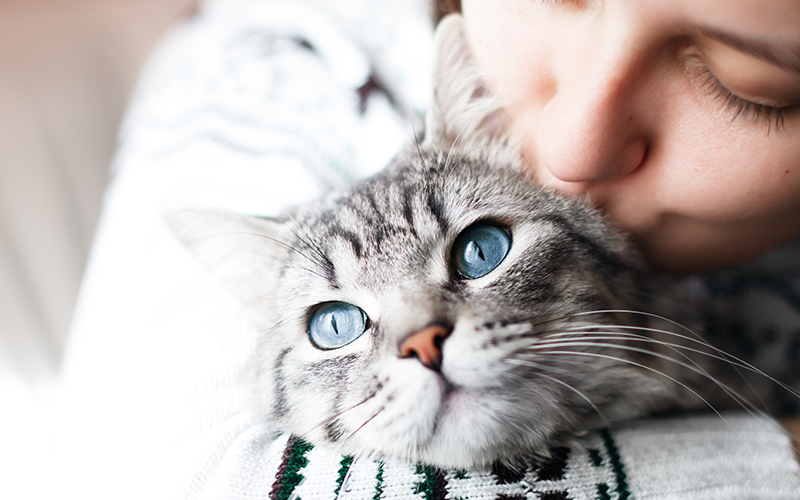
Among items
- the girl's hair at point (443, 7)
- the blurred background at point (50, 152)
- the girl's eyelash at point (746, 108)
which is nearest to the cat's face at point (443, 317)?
the girl's eyelash at point (746, 108)

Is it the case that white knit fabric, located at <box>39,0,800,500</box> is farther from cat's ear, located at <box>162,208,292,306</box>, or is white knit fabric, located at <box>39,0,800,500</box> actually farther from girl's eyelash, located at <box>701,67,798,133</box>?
girl's eyelash, located at <box>701,67,798,133</box>

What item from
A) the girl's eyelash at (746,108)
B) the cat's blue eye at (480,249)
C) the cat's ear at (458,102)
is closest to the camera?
the girl's eyelash at (746,108)

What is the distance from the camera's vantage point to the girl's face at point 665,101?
0.53 m

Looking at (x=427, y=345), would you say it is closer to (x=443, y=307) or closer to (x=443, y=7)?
(x=443, y=307)

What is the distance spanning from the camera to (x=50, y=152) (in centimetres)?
187

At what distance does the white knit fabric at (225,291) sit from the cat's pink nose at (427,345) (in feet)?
0.49

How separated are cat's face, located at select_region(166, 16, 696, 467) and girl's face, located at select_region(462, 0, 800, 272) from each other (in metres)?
0.10

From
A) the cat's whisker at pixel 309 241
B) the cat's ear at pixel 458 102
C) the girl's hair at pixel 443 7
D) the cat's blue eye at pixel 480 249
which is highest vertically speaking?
the girl's hair at pixel 443 7

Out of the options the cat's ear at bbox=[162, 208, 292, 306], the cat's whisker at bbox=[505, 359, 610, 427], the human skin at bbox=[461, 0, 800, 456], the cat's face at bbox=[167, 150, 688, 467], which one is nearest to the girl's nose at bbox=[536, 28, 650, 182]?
the human skin at bbox=[461, 0, 800, 456]

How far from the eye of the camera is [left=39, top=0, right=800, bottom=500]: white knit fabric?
615 millimetres

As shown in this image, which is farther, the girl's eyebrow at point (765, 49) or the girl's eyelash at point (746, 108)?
the girl's eyelash at point (746, 108)

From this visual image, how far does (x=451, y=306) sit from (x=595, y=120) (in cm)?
31

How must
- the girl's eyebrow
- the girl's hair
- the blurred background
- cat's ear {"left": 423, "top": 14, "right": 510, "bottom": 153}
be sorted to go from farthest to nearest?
the blurred background → the girl's hair → cat's ear {"left": 423, "top": 14, "right": 510, "bottom": 153} → the girl's eyebrow

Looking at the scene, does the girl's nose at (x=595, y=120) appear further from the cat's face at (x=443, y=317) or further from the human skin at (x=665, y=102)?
the cat's face at (x=443, y=317)
